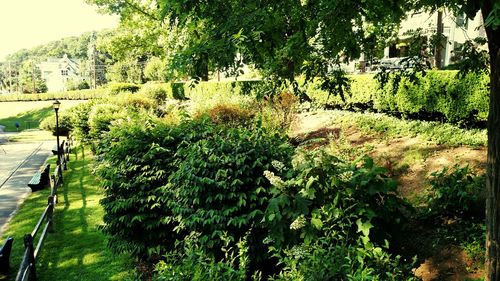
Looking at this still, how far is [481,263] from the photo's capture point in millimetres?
4625

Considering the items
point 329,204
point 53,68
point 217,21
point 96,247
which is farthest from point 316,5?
point 53,68

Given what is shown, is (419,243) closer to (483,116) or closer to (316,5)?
(316,5)

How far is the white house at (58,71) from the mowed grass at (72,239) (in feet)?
365

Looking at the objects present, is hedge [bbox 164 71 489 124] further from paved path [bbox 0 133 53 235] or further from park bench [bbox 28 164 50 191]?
park bench [bbox 28 164 50 191]

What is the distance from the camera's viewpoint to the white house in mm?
113500

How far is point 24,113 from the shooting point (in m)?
55.8

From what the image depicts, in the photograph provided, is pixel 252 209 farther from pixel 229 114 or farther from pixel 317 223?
pixel 229 114

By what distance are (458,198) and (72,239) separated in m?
8.30

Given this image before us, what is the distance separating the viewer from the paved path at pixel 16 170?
12.6 meters

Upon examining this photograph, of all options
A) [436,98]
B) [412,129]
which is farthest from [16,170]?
[436,98]

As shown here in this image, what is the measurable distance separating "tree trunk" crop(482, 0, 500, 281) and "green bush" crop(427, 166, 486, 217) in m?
2.25

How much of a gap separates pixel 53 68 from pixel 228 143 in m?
126

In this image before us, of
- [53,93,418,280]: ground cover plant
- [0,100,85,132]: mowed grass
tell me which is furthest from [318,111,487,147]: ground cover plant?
[0,100,85,132]: mowed grass

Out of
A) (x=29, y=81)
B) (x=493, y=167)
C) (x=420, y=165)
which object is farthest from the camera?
(x=29, y=81)
